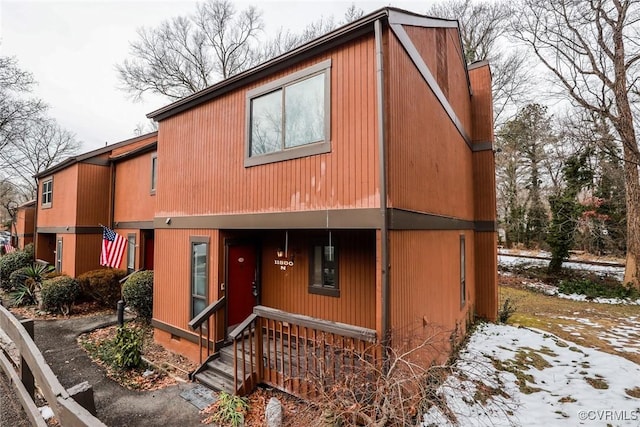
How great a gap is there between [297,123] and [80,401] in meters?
4.43

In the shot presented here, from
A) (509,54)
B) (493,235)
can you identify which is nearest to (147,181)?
(493,235)

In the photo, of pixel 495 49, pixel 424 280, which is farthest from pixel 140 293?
pixel 495 49

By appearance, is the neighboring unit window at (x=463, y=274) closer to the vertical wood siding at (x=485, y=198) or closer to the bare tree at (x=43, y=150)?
the vertical wood siding at (x=485, y=198)

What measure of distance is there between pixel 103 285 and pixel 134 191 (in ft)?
12.0

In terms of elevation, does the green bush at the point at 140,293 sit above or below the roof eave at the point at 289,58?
below

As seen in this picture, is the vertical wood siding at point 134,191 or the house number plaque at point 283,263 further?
the vertical wood siding at point 134,191

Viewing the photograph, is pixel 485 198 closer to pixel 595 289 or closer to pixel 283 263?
pixel 283 263

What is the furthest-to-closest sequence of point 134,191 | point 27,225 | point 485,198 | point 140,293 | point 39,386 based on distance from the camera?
1. point 27,225
2. point 134,191
3. point 485,198
4. point 140,293
5. point 39,386

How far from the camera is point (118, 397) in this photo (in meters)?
5.21

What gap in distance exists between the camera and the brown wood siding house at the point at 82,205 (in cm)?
1210

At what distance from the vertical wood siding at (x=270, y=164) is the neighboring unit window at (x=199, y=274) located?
811 millimetres

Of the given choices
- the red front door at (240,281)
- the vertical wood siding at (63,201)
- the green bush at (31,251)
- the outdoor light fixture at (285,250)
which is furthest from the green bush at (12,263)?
the outdoor light fixture at (285,250)

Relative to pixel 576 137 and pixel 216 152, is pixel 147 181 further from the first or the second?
pixel 576 137

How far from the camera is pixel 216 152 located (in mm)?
6504
